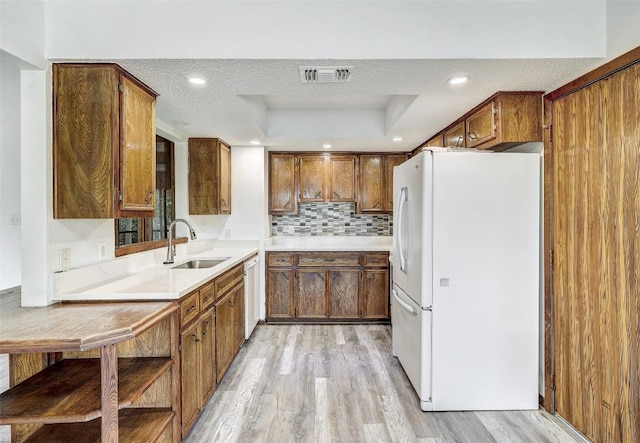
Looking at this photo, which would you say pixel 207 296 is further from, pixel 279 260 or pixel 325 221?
pixel 325 221

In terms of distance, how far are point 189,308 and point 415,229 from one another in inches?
60.4

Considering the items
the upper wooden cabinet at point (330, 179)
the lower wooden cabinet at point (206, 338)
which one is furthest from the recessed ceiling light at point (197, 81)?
the upper wooden cabinet at point (330, 179)

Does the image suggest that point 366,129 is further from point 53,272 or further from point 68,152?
point 53,272

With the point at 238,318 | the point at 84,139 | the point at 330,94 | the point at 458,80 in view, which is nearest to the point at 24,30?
the point at 84,139

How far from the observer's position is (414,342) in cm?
235

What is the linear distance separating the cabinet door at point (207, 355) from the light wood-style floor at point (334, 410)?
0.13 meters

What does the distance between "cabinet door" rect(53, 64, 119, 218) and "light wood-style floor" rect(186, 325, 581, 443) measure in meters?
1.46

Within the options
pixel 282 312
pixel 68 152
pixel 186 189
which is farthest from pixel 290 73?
pixel 282 312

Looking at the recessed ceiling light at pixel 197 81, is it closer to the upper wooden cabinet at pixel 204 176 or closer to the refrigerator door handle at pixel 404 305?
the upper wooden cabinet at pixel 204 176

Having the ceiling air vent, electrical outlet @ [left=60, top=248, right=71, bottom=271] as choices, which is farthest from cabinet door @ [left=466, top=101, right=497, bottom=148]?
electrical outlet @ [left=60, top=248, right=71, bottom=271]

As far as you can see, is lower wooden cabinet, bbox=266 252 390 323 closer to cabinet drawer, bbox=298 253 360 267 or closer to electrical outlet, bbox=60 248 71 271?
cabinet drawer, bbox=298 253 360 267

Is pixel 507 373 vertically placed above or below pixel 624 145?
below

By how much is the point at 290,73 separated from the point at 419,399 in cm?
227

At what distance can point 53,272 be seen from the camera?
173 centimetres
